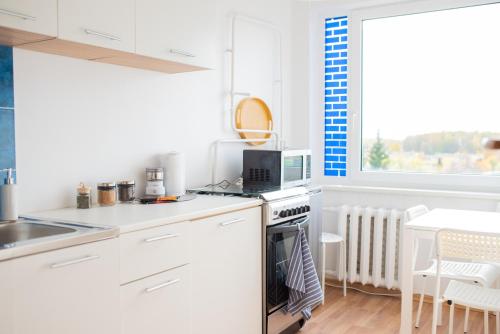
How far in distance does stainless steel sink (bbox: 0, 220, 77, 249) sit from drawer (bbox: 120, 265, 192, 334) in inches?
14.8

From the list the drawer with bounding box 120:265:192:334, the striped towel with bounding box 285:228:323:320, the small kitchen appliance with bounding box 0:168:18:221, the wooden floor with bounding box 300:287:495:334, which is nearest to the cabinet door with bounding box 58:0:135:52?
the small kitchen appliance with bounding box 0:168:18:221

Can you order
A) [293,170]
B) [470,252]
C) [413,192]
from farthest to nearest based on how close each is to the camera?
[413,192] → [293,170] → [470,252]

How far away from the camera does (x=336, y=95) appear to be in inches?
168

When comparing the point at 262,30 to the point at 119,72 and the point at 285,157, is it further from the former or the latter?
the point at 119,72

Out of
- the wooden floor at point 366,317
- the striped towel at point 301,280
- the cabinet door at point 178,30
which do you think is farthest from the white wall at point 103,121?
the wooden floor at point 366,317

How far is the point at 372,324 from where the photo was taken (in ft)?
11.1

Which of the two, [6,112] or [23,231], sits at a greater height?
[6,112]

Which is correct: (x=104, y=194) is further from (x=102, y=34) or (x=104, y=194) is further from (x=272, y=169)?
(x=272, y=169)

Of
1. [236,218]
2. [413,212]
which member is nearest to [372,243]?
[413,212]

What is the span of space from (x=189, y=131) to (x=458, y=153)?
6.69ft

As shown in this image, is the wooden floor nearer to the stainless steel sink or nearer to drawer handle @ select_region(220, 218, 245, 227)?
drawer handle @ select_region(220, 218, 245, 227)

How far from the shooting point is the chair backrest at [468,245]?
2.47m

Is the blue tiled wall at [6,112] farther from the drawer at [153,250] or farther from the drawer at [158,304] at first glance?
the drawer at [158,304]

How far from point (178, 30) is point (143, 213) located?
0.96m
